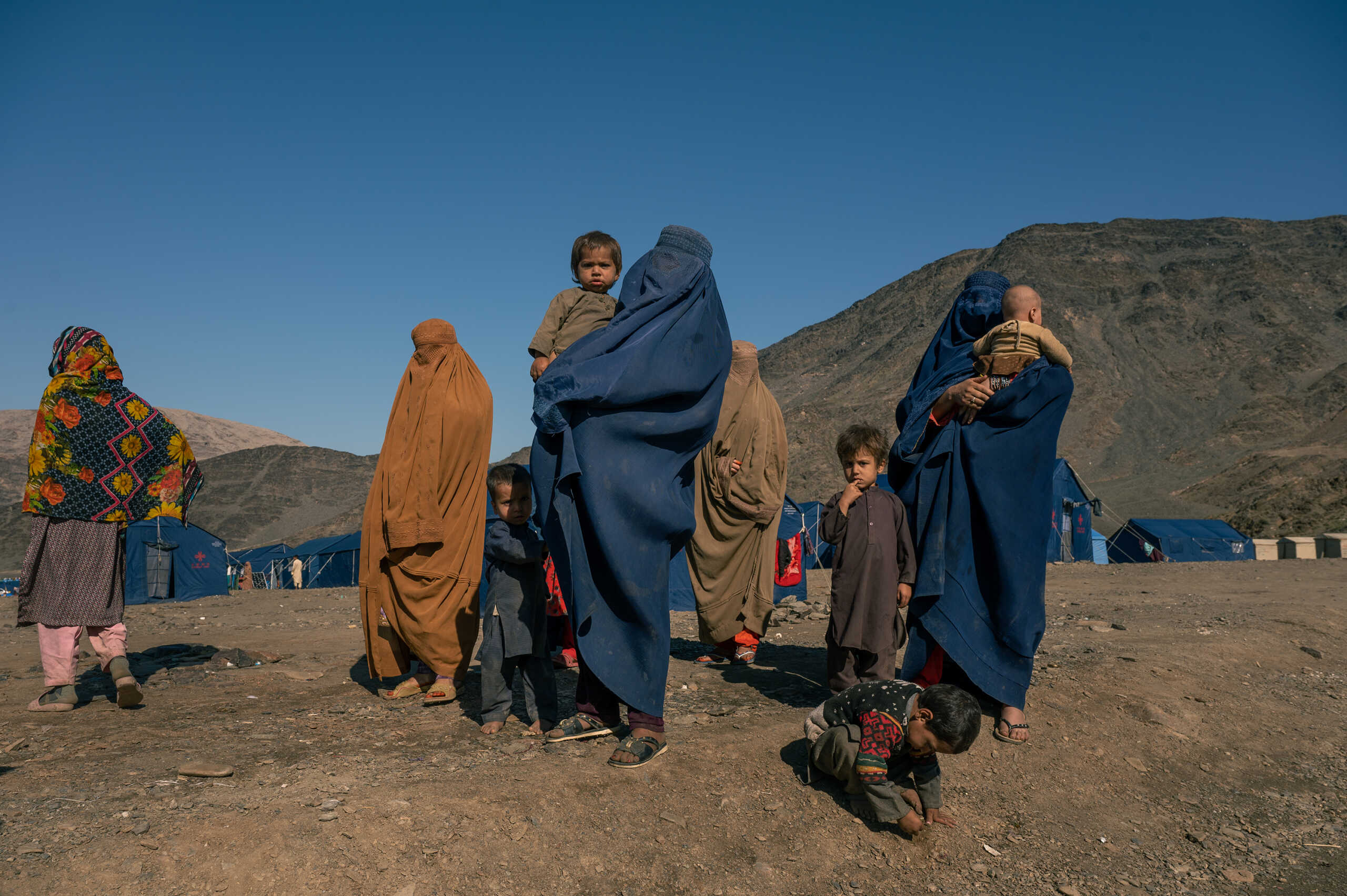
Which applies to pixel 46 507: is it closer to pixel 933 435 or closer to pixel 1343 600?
pixel 933 435

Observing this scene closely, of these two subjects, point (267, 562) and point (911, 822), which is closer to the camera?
point (911, 822)

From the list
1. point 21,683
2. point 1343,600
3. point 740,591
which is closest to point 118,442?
point 21,683

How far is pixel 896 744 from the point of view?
9.14ft

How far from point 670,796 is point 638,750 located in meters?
0.25

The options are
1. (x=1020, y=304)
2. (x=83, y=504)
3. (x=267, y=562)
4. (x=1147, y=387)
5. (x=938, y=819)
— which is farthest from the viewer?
(x=1147, y=387)

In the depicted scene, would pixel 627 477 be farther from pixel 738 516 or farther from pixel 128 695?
pixel 128 695

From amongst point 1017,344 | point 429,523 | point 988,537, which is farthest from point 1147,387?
point 429,523

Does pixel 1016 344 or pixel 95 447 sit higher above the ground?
pixel 1016 344

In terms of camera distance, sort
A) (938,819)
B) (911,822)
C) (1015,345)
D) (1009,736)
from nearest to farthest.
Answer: (911,822), (938,819), (1009,736), (1015,345)

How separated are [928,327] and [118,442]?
62.8 meters

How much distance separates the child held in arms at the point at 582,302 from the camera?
3.80 meters

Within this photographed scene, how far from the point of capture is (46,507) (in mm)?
4098

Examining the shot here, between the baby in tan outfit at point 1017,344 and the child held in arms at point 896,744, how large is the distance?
144 cm

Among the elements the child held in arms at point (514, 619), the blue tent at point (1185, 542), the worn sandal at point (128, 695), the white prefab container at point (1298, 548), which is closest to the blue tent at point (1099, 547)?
the blue tent at point (1185, 542)
